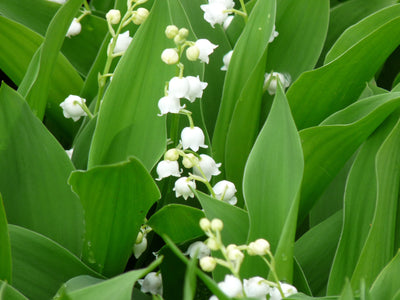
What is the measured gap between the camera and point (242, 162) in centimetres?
101

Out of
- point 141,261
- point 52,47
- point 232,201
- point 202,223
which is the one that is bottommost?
point 141,261

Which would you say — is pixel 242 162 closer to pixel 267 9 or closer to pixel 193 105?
pixel 193 105

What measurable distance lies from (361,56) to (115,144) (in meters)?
0.40

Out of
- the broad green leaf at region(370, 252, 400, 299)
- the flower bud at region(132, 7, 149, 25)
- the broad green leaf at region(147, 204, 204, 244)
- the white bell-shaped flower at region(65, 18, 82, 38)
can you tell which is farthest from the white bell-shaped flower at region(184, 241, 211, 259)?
the white bell-shaped flower at region(65, 18, 82, 38)

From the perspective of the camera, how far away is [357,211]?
87 cm

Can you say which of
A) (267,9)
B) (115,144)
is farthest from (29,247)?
(267,9)

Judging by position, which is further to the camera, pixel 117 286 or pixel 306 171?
pixel 306 171

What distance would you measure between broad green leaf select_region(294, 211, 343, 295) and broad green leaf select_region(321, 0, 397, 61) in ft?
1.65

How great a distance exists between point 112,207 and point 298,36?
1.69ft

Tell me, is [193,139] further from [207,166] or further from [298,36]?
[298,36]

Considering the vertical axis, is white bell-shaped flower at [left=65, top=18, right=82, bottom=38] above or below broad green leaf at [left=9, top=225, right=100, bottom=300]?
above

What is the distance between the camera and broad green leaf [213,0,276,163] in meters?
1.02

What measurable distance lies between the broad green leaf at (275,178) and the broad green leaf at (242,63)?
209mm

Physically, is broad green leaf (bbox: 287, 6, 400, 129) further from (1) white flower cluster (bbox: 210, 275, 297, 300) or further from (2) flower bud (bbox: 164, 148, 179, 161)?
(1) white flower cluster (bbox: 210, 275, 297, 300)
